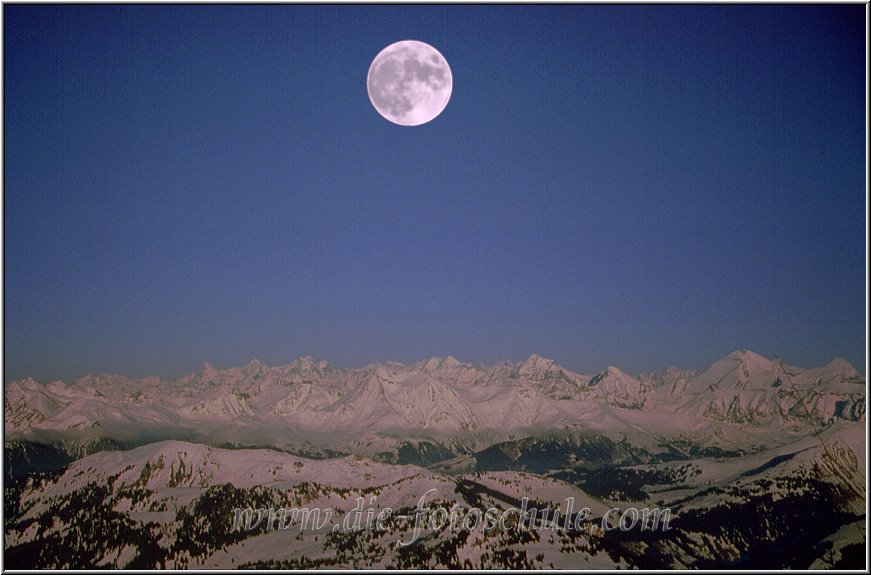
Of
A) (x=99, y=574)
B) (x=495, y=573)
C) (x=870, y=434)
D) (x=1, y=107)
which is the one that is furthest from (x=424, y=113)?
(x=495, y=573)

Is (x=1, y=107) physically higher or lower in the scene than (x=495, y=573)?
higher

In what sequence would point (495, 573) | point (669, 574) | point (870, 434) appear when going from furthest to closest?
point (495, 573)
point (669, 574)
point (870, 434)

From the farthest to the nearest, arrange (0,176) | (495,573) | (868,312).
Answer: (495,573) → (868,312) → (0,176)

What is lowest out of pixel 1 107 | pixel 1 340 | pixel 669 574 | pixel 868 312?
pixel 669 574

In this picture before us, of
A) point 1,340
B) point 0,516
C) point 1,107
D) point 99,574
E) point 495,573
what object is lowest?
point 495,573

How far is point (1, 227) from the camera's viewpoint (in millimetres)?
81562

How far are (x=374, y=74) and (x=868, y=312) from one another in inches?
3730

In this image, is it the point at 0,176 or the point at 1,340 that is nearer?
the point at 0,176

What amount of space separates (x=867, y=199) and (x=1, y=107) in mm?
130421

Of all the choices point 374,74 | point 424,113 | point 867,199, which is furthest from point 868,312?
point 374,74

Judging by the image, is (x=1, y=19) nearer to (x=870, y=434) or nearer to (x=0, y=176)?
(x=0, y=176)

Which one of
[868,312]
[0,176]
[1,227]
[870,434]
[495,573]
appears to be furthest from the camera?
[495,573]

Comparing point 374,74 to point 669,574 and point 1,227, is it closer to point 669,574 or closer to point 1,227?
point 1,227

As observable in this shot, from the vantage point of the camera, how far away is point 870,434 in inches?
3910
